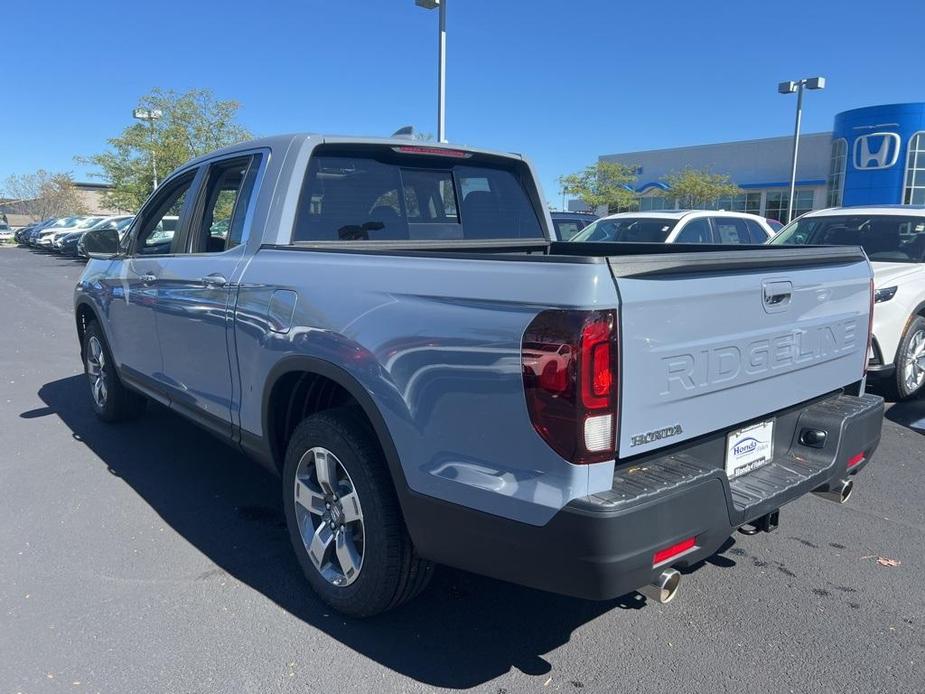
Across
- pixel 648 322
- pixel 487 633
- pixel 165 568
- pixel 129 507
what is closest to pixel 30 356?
pixel 129 507

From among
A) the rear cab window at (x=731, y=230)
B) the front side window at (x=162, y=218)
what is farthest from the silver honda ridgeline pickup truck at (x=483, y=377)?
the rear cab window at (x=731, y=230)

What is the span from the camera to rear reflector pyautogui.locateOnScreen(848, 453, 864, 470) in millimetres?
3115

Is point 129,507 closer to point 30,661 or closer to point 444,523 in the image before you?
point 30,661

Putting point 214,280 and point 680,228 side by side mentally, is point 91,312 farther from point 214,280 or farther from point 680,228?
point 680,228

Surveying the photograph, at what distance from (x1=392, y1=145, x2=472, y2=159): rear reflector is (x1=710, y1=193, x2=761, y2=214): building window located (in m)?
43.8

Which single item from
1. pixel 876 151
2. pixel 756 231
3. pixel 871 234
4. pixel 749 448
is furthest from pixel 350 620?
pixel 876 151

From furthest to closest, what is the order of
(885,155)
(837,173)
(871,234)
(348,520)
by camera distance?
(837,173), (885,155), (871,234), (348,520)

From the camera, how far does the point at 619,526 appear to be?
2102 mm

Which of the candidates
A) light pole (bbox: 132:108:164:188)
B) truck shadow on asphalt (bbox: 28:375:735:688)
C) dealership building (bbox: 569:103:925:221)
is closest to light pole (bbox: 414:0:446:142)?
truck shadow on asphalt (bbox: 28:375:735:688)

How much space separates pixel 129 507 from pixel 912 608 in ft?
13.3

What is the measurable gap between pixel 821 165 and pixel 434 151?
44711 mm

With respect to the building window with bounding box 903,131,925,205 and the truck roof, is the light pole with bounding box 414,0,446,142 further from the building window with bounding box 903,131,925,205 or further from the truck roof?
the building window with bounding box 903,131,925,205

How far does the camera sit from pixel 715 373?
2.45 meters

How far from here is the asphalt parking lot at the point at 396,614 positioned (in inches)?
106
